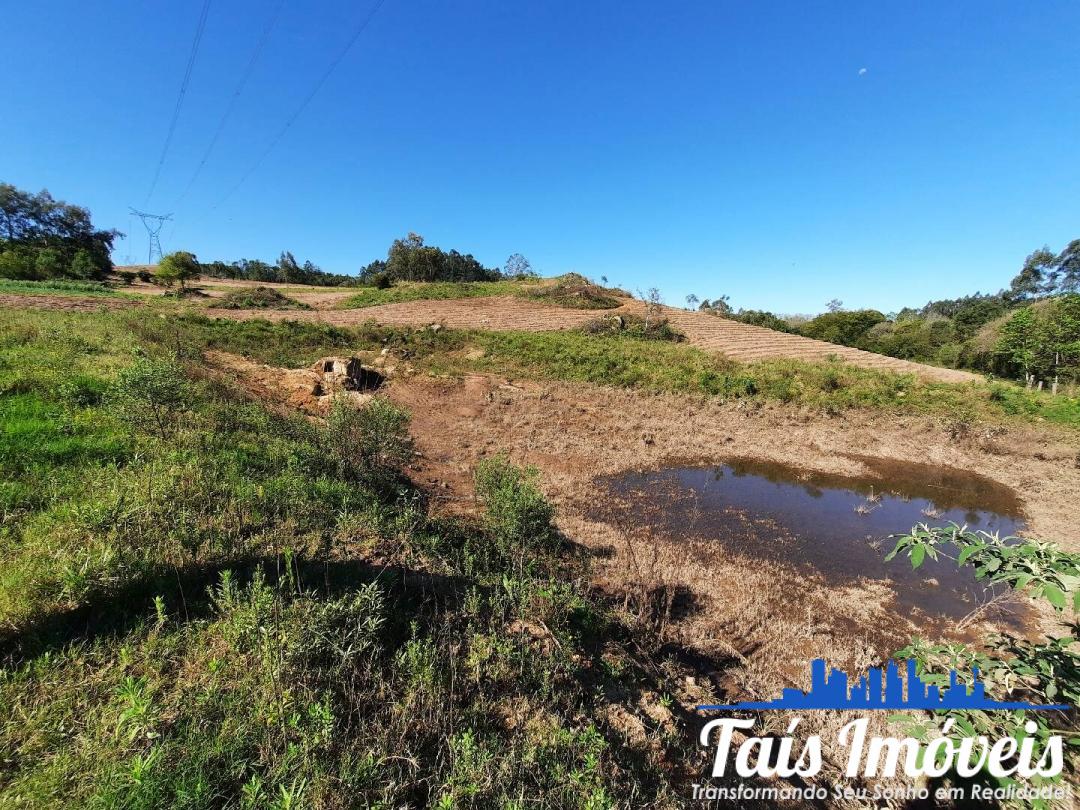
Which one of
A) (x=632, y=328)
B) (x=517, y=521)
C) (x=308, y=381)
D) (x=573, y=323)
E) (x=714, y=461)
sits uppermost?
(x=573, y=323)

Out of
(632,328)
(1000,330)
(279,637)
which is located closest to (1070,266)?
(1000,330)

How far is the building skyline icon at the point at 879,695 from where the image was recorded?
2.26 meters

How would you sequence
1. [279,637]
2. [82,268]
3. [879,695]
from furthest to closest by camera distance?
[82,268] → [879,695] → [279,637]

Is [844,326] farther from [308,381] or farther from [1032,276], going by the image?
[308,381]

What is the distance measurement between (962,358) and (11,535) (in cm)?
5045

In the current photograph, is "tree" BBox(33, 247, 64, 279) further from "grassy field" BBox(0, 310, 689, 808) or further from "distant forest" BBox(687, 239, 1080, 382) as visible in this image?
"distant forest" BBox(687, 239, 1080, 382)

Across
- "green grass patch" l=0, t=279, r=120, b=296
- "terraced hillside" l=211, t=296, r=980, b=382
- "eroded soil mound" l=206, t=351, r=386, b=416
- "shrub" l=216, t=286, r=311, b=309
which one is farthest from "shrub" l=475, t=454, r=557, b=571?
"green grass patch" l=0, t=279, r=120, b=296

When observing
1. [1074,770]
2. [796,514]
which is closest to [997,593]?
[796,514]

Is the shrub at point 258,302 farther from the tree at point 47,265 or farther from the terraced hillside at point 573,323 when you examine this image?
the tree at point 47,265

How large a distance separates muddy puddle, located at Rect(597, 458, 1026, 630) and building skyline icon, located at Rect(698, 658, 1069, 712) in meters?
2.16

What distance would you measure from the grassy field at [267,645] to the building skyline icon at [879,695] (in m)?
1.18

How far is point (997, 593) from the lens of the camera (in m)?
6.96

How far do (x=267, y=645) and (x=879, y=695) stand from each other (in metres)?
6.05

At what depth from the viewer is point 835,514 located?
29.9 ft
